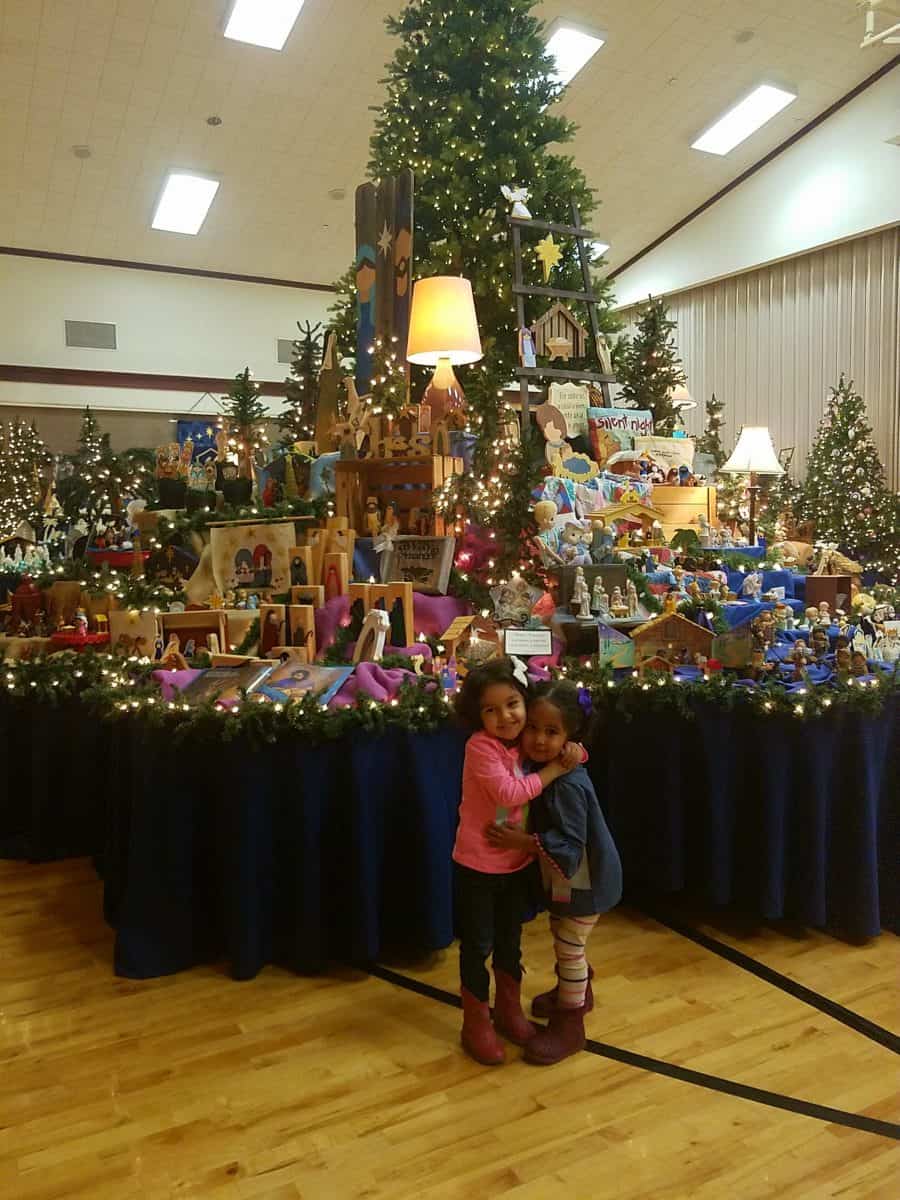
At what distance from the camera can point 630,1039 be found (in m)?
2.37

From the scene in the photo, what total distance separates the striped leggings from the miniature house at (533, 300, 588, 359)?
3565 mm

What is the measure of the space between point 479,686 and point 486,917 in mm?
592

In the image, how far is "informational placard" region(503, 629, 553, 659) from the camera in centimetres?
313

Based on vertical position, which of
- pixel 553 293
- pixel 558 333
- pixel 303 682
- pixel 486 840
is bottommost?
pixel 486 840

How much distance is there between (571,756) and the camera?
7.22 ft

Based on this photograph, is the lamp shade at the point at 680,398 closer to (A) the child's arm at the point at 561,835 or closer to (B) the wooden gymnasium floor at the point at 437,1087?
(B) the wooden gymnasium floor at the point at 437,1087

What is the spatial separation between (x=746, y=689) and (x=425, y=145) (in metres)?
3.98

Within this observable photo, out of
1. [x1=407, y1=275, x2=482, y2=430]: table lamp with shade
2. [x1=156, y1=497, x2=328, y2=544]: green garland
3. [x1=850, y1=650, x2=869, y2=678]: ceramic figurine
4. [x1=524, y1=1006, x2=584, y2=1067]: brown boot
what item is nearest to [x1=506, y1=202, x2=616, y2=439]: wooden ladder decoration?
[x1=407, y1=275, x2=482, y2=430]: table lamp with shade

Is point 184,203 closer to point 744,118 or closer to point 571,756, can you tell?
point 744,118

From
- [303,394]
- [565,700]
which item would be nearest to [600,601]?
[565,700]

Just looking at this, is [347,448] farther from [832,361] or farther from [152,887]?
[832,361]

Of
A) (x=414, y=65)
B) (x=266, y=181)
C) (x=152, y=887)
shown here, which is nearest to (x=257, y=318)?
(x=266, y=181)

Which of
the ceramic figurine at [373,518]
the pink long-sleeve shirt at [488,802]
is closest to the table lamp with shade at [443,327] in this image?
the ceramic figurine at [373,518]

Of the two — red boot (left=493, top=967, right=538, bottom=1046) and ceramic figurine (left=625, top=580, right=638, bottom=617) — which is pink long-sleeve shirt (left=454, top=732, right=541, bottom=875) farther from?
ceramic figurine (left=625, top=580, right=638, bottom=617)
